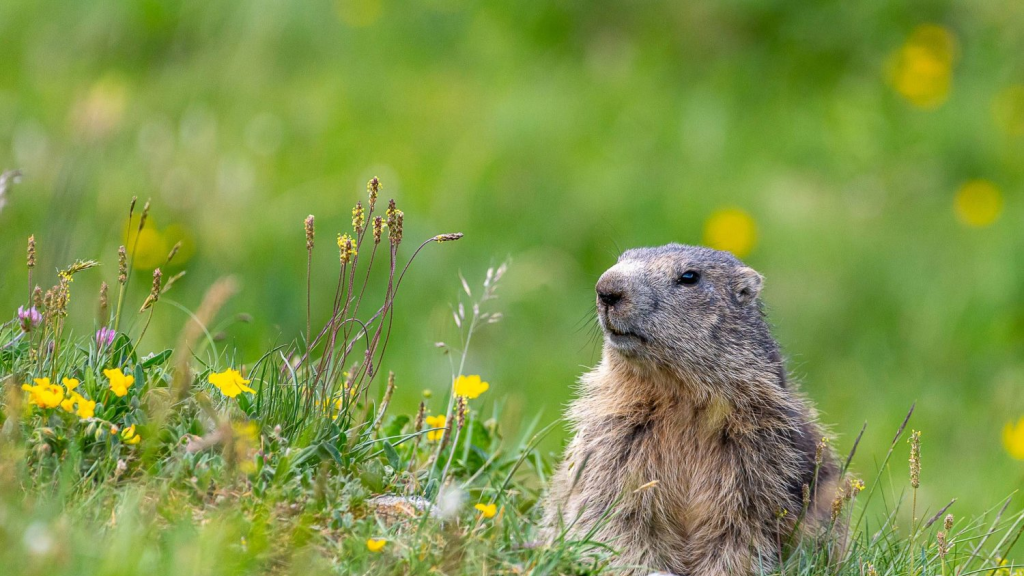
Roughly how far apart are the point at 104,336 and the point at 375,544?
1452mm

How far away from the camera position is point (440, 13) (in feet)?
38.6

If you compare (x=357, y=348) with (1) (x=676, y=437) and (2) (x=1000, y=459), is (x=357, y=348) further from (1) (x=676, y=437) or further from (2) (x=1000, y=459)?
(2) (x=1000, y=459)

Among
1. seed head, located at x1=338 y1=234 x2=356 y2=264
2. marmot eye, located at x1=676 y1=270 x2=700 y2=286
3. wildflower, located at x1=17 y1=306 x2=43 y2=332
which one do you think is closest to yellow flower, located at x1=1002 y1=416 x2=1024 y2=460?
marmot eye, located at x1=676 y1=270 x2=700 y2=286

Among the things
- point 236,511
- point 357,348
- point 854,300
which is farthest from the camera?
point 854,300

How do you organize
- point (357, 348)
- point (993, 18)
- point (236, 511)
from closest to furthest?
point (236, 511), point (357, 348), point (993, 18)

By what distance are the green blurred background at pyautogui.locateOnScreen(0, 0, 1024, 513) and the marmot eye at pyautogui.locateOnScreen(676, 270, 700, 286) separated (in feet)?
12.8

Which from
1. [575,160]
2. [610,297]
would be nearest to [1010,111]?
[575,160]

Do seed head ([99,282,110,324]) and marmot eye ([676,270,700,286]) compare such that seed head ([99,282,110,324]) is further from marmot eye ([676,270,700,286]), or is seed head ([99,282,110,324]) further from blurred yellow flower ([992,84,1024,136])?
blurred yellow flower ([992,84,1024,136])

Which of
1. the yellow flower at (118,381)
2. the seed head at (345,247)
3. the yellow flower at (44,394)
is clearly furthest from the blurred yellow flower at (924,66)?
the yellow flower at (44,394)

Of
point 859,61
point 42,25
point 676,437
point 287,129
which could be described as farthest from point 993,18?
point 42,25

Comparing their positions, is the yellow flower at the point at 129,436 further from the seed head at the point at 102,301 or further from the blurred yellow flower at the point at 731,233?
the blurred yellow flower at the point at 731,233

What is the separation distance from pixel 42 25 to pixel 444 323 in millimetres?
5418

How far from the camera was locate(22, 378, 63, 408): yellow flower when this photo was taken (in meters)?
3.82

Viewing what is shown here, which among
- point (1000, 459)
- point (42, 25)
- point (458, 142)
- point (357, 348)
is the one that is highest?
point (42, 25)
